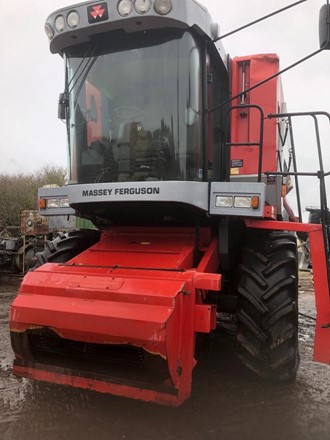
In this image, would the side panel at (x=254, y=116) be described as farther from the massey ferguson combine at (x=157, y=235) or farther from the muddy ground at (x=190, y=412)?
the muddy ground at (x=190, y=412)

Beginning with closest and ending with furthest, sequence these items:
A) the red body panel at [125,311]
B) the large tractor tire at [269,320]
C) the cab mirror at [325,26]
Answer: the red body panel at [125,311] < the cab mirror at [325,26] < the large tractor tire at [269,320]

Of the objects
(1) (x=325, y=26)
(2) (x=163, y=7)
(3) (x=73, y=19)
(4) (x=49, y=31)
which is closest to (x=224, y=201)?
(1) (x=325, y=26)

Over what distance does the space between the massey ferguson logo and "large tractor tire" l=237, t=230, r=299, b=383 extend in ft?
8.12

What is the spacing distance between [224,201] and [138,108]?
42.6 inches

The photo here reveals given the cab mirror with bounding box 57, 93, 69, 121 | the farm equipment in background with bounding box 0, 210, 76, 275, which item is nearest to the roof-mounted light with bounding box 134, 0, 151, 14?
the cab mirror with bounding box 57, 93, 69, 121

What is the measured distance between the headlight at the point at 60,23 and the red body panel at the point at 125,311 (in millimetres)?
2094

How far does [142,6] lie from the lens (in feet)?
11.7

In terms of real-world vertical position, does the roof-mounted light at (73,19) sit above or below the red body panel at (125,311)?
above

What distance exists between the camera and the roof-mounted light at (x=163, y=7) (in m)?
3.53

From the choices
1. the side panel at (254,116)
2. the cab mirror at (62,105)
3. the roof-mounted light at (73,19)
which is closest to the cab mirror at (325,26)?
the side panel at (254,116)

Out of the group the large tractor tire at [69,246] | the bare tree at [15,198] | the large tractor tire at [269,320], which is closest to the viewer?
the large tractor tire at [269,320]

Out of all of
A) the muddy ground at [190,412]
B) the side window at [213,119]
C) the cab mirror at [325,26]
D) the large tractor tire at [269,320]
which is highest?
the cab mirror at [325,26]

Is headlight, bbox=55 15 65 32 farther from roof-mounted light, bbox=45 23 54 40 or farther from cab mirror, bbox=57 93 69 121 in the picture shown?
cab mirror, bbox=57 93 69 121

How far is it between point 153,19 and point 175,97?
640mm
